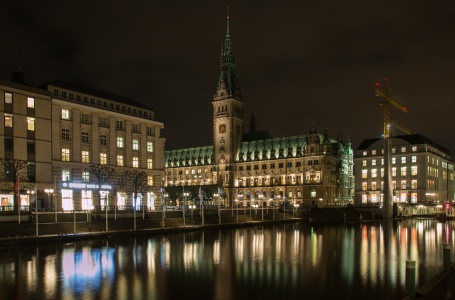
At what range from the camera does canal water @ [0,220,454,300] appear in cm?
2741

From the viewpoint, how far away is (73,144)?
304 ft

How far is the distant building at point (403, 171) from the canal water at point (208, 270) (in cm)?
11945

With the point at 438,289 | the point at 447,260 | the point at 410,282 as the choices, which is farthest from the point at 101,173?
the point at 410,282

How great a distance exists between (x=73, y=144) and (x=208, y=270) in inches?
2569

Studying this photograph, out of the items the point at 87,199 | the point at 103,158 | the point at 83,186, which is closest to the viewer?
the point at 83,186

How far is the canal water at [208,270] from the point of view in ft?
89.9

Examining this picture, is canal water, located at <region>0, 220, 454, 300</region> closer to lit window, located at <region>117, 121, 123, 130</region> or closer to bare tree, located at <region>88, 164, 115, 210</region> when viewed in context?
bare tree, located at <region>88, 164, 115, 210</region>

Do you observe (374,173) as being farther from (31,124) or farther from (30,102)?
(30,102)

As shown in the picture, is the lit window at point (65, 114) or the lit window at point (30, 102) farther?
the lit window at point (65, 114)

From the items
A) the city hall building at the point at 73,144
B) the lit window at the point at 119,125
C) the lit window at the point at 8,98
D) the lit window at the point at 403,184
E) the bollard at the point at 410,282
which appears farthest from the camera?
the lit window at the point at 403,184

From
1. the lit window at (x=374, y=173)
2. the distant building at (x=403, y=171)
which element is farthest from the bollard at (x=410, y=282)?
the lit window at (x=374, y=173)

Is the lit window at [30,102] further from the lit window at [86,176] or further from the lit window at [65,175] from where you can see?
the lit window at [86,176]

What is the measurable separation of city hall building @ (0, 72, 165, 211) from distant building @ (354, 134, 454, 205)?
305 feet

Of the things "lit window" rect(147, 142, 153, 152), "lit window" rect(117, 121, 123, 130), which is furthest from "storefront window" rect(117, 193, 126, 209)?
"lit window" rect(117, 121, 123, 130)
